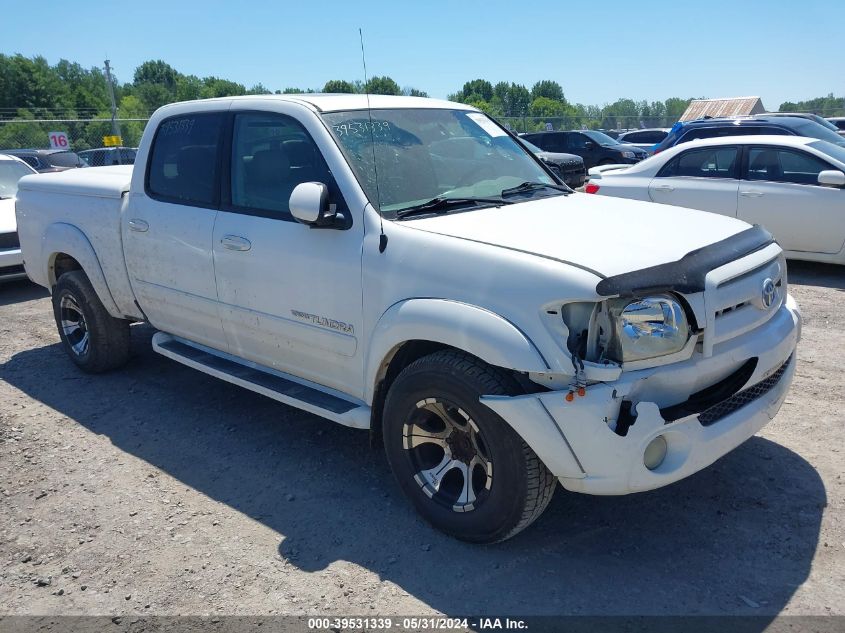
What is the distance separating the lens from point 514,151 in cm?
468

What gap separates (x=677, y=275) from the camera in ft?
9.56

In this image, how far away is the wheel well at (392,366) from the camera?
3.46m

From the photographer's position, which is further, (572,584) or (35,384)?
(35,384)

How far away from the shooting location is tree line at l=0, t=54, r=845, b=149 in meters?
32.2

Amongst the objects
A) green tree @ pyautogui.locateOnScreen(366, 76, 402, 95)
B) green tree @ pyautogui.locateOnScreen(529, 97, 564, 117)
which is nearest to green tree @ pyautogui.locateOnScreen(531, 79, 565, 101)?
green tree @ pyautogui.locateOnScreen(529, 97, 564, 117)

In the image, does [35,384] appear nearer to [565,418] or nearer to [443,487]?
[443,487]

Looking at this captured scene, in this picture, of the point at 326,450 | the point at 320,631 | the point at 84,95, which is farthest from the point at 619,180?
the point at 84,95

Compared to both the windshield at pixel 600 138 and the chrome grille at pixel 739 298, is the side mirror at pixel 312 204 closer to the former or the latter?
the chrome grille at pixel 739 298

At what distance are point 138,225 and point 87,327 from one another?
4.23 ft

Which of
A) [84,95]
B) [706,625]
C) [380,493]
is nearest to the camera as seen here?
[706,625]

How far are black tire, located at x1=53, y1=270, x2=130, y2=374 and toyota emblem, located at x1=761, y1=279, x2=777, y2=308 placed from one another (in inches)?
180

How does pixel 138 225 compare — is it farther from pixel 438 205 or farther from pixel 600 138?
pixel 600 138

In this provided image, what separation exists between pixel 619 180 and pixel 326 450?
6.21m

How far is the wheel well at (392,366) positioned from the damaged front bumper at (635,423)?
573mm
